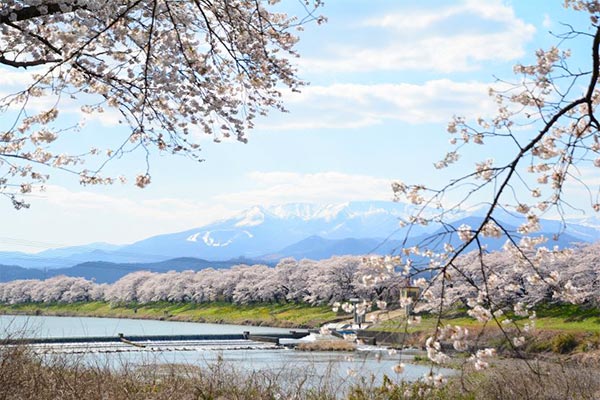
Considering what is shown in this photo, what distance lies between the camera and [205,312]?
199 feet

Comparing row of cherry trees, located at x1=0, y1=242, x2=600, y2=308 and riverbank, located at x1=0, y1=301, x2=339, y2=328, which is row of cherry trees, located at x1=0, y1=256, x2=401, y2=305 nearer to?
row of cherry trees, located at x1=0, y1=242, x2=600, y2=308

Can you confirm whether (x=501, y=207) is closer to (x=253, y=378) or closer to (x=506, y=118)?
(x=506, y=118)

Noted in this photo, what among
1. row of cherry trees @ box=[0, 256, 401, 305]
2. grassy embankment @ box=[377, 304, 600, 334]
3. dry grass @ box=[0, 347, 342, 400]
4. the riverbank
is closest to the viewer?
dry grass @ box=[0, 347, 342, 400]

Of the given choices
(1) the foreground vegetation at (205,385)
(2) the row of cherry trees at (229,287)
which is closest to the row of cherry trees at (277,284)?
(2) the row of cherry trees at (229,287)

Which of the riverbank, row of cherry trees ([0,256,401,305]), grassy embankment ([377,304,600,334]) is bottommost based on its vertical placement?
the riverbank

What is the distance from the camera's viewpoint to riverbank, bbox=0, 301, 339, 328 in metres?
51.2

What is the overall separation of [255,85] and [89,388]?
3599mm

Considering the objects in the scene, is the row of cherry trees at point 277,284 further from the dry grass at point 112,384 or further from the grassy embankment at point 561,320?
the dry grass at point 112,384

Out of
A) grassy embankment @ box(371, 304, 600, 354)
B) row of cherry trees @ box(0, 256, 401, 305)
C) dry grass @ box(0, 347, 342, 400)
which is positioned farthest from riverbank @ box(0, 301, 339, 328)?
→ dry grass @ box(0, 347, 342, 400)

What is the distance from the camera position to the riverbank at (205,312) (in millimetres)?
51219

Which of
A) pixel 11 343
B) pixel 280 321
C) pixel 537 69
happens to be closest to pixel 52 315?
pixel 280 321

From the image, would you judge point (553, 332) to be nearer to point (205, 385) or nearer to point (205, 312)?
point (205, 385)

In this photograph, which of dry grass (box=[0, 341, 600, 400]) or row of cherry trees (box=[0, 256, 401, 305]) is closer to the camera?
dry grass (box=[0, 341, 600, 400])

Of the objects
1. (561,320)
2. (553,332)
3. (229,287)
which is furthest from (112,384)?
(229,287)
